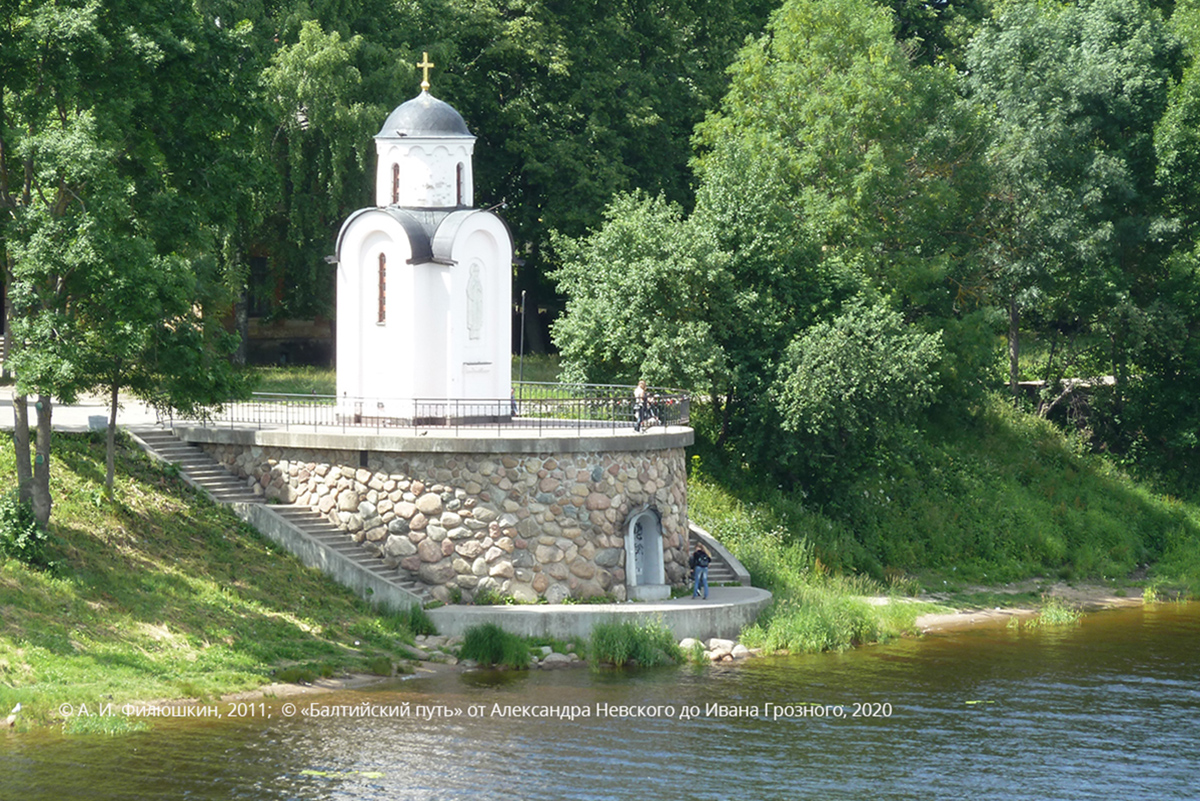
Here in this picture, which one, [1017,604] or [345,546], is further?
[1017,604]

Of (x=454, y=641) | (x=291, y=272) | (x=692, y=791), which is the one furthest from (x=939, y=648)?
(x=291, y=272)

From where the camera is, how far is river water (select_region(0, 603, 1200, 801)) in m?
19.2

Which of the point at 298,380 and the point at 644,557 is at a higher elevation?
the point at 298,380

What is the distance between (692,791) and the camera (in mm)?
19266

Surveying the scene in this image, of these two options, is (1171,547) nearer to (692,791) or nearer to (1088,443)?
(1088,443)

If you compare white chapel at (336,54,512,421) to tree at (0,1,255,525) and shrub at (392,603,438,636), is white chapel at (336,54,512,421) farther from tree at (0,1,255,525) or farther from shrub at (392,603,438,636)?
tree at (0,1,255,525)

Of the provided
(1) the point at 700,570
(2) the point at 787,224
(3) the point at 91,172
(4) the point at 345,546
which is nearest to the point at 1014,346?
(2) the point at 787,224

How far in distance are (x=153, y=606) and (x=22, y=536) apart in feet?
7.67

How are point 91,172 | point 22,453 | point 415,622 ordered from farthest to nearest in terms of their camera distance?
point 415,622, point 22,453, point 91,172

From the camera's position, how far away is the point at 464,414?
1198 inches

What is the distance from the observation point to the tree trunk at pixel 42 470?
24.8 metres

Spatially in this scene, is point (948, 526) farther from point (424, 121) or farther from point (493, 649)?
point (424, 121)

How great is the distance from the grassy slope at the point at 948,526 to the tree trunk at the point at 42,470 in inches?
A: 517

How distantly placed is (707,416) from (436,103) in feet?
37.6
